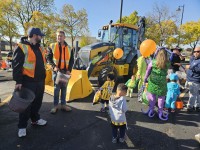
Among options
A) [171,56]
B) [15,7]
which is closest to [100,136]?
[171,56]

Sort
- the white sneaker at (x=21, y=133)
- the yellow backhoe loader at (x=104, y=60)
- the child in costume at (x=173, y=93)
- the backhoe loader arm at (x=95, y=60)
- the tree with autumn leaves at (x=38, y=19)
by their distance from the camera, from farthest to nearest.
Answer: the tree with autumn leaves at (x=38, y=19) → the backhoe loader arm at (x=95, y=60) → the yellow backhoe loader at (x=104, y=60) → the child in costume at (x=173, y=93) → the white sneaker at (x=21, y=133)

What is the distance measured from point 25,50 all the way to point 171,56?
16.7 feet

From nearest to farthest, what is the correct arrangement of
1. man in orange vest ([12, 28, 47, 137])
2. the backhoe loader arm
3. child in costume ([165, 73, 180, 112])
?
man in orange vest ([12, 28, 47, 137])
child in costume ([165, 73, 180, 112])
the backhoe loader arm

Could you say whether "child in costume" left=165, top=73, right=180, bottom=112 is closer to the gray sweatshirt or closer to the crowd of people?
the crowd of people

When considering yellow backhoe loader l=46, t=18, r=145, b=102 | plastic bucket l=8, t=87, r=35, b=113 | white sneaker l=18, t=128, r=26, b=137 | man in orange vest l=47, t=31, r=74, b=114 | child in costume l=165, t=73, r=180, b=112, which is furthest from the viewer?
yellow backhoe loader l=46, t=18, r=145, b=102

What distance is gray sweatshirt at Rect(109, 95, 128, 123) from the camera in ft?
10.9

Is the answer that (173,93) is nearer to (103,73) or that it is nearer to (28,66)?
(103,73)

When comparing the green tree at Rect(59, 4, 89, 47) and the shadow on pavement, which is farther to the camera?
the green tree at Rect(59, 4, 89, 47)

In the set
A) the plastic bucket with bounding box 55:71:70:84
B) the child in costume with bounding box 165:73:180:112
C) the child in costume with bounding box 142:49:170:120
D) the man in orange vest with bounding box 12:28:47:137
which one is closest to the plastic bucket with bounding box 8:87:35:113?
the man in orange vest with bounding box 12:28:47:137

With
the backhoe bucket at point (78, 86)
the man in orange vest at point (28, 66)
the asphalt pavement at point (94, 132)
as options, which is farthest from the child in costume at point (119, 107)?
the backhoe bucket at point (78, 86)

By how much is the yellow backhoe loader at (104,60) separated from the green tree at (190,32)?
95.2 ft

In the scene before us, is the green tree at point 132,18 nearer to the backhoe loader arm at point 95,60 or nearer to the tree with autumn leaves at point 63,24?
the tree with autumn leaves at point 63,24

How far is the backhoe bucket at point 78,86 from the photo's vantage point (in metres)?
5.89

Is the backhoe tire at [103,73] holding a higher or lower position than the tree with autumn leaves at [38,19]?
lower
